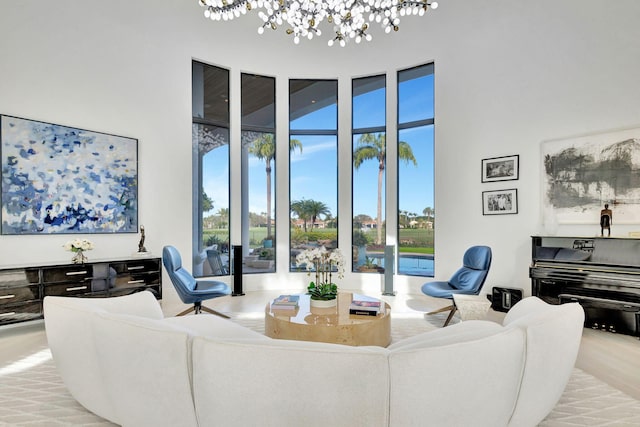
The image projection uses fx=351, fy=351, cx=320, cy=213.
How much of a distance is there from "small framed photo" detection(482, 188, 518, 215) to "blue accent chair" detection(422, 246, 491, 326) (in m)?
0.98

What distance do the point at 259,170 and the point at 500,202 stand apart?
4.22m

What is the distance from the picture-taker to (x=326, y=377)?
142 cm

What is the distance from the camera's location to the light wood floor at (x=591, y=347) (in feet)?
9.46

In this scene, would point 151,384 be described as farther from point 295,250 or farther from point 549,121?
point 549,121

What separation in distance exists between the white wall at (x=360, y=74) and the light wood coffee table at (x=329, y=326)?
302 centimetres

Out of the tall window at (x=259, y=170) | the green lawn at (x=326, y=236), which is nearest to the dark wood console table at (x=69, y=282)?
the green lawn at (x=326, y=236)

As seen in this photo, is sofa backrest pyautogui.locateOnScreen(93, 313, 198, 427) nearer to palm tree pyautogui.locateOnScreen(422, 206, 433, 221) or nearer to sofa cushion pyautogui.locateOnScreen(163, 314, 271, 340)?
sofa cushion pyautogui.locateOnScreen(163, 314, 271, 340)

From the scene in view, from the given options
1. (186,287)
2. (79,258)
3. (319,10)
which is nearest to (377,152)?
(319,10)

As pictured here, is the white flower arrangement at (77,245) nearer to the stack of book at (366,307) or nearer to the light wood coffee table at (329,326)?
the light wood coffee table at (329,326)

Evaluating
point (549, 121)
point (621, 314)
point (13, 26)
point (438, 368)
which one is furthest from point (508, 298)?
point (13, 26)

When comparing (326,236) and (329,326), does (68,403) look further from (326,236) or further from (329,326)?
(326,236)

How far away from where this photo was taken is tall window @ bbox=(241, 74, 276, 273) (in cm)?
668

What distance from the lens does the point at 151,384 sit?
5.45 feet

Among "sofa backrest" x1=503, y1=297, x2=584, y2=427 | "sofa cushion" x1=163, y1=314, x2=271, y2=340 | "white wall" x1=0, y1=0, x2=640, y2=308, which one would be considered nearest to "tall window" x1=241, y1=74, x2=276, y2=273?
"white wall" x1=0, y1=0, x2=640, y2=308
